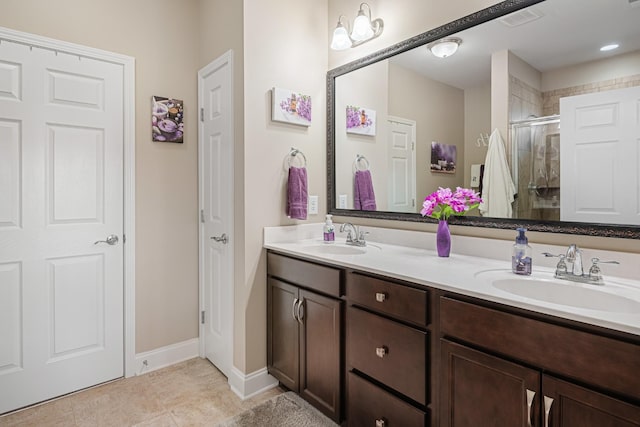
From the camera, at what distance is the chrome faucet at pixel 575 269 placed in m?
1.25

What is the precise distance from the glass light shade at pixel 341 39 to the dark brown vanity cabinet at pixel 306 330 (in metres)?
1.41

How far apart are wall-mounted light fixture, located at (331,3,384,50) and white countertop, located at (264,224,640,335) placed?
3.99ft

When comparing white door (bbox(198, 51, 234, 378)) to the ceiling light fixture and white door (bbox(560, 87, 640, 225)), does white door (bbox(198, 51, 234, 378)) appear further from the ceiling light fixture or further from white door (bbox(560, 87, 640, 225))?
white door (bbox(560, 87, 640, 225))

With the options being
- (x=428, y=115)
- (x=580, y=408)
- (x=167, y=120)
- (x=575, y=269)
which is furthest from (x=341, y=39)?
(x=580, y=408)

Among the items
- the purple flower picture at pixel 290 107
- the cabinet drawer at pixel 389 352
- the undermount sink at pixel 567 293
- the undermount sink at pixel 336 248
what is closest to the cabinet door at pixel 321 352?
the cabinet drawer at pixel 389 352

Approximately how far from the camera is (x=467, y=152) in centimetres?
177

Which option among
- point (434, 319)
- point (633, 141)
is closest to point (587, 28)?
point (633, 141)

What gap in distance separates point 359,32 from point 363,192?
1.00 meters

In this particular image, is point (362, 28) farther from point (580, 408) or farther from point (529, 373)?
point (580, 408)

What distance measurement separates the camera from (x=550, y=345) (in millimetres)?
979

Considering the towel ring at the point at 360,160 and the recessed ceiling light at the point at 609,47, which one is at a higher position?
the recessed ceiling light at the point at 609,47

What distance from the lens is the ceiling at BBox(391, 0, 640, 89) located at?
4.30 ft

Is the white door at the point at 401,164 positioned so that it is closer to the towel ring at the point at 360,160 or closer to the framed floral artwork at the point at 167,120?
the towel ring at the point at 360,160

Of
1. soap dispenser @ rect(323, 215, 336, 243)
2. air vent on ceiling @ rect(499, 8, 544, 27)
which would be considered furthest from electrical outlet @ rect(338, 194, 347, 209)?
air vent on ceiling @ rect(499, 8, 544, 27)
